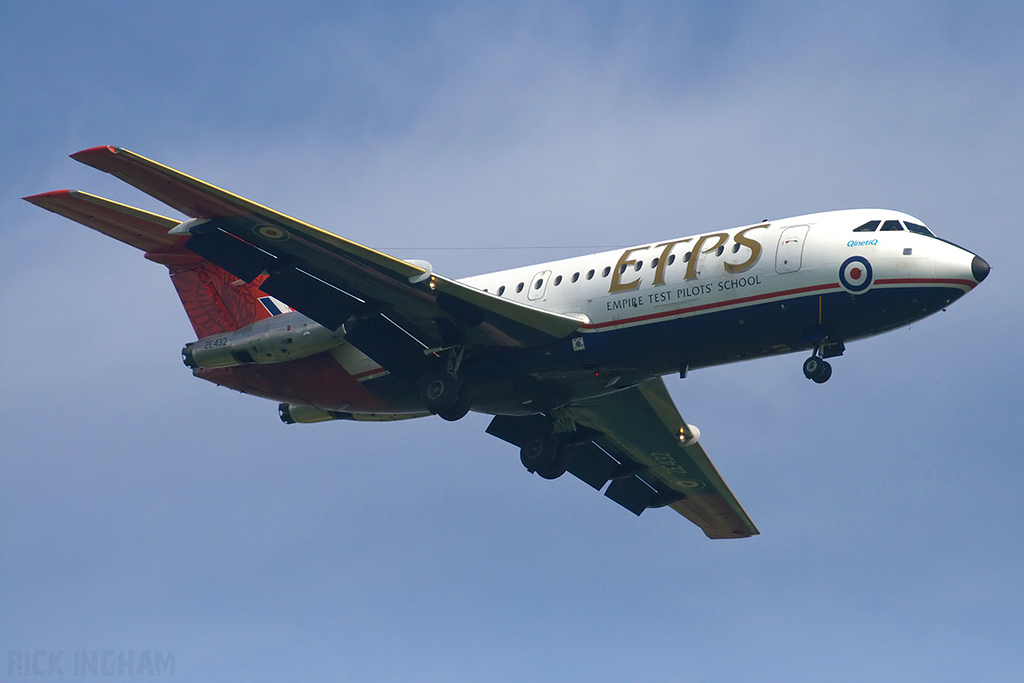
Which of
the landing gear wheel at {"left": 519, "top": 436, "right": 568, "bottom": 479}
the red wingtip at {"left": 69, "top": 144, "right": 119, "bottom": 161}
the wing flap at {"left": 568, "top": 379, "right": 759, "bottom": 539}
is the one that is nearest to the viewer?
the red wingtip at {"left": 69, "top": 144, "right": 119, "bottom": 161}

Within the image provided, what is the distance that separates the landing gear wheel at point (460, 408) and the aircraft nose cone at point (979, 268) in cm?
1291

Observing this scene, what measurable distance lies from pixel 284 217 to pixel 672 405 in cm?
1364

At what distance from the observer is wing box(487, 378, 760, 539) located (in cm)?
3584

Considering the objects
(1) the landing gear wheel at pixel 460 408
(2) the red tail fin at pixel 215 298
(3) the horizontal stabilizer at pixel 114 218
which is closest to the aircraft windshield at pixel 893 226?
(1) the landing gear wheel at pixel 460 408

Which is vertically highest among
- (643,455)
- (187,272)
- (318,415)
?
(187,272)

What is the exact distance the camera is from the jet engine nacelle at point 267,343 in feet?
109

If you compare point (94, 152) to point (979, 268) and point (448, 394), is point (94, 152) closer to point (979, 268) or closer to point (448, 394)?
point (448, 394)

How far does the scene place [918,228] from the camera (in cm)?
2886

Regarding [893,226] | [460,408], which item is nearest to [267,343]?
[460,408]

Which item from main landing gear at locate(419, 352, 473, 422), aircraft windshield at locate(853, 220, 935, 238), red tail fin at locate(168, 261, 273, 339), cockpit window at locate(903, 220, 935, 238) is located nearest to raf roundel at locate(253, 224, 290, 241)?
red tail fin at locate(168, 261, 273, 339)

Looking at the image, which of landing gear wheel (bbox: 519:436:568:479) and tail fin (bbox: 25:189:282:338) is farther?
landing gear wheel (bbox: 519:436:568:479)

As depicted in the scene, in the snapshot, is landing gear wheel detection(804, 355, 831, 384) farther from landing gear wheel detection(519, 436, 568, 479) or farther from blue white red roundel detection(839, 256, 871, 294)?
landing gear wheel detection(519, 436, 568, 479)

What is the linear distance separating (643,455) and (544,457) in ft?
13.9

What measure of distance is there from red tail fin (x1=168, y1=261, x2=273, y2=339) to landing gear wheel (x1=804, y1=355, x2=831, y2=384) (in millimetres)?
15776
